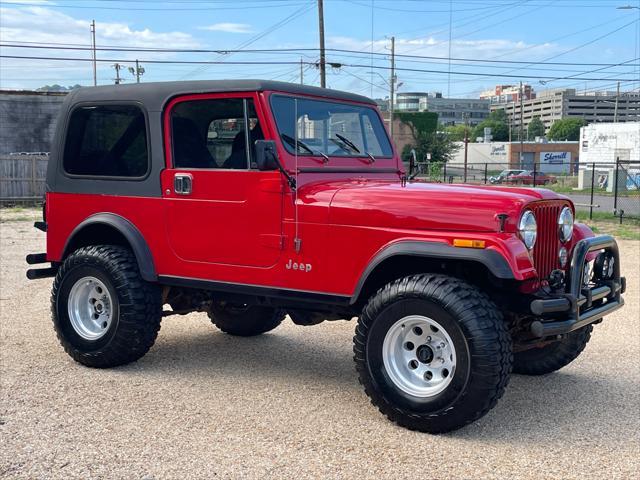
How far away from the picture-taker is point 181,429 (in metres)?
4.74

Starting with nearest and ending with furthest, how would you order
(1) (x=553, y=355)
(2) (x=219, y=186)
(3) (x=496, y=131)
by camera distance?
1. (2) (x=219, y=186)
2. (1) (x=553, y=355)
3. (3) (x=496, y=131)

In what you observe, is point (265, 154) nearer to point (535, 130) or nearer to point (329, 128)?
point (329, 128)

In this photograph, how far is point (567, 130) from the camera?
358ft

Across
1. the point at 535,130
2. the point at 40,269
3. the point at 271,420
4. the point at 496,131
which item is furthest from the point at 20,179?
the point at 496,131

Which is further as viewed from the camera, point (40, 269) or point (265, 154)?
point (40, 269)

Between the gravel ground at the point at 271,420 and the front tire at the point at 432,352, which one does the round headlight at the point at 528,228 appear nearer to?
the front tire at the point at 432,352

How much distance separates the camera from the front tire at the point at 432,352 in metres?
4.45

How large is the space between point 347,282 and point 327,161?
3.59 feet

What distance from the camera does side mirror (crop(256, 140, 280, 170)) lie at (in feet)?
16.5

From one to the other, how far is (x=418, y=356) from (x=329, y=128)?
2039mm

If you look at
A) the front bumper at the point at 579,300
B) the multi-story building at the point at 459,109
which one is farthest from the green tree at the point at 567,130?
the front bumper at the point at 579,300

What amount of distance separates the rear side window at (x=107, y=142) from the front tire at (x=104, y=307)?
2.18 feet

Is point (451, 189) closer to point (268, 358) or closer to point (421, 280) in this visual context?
point (421, 280)

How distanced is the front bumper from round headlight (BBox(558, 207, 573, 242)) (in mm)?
165
